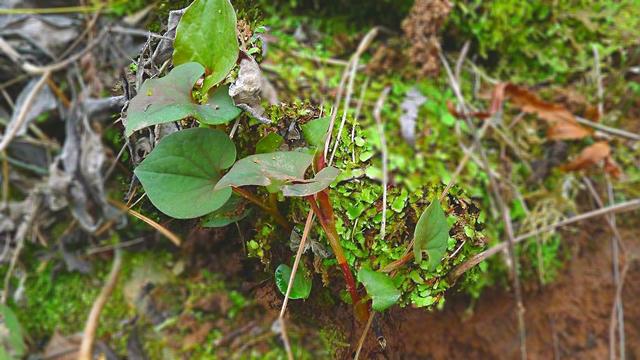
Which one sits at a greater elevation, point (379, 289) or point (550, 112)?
point (379, 289)

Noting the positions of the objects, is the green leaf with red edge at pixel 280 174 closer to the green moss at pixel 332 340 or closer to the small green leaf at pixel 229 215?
the small green leaf at pixel 229 215

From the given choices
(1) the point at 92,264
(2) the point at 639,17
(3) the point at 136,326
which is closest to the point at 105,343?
(3) the point at 136,326

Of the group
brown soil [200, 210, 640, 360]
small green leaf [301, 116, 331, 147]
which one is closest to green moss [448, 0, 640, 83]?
brown soil [200, 210, 640, 360]

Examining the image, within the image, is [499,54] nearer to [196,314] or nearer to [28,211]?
[196,314]

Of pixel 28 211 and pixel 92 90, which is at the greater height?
pixel 92 90

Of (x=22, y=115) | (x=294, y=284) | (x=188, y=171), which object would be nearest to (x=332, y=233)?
(x=294, y=284)

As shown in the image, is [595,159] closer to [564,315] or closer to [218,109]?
[564,315]

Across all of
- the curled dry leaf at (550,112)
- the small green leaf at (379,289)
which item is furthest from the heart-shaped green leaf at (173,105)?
the curled dry leaf at (550,112)
